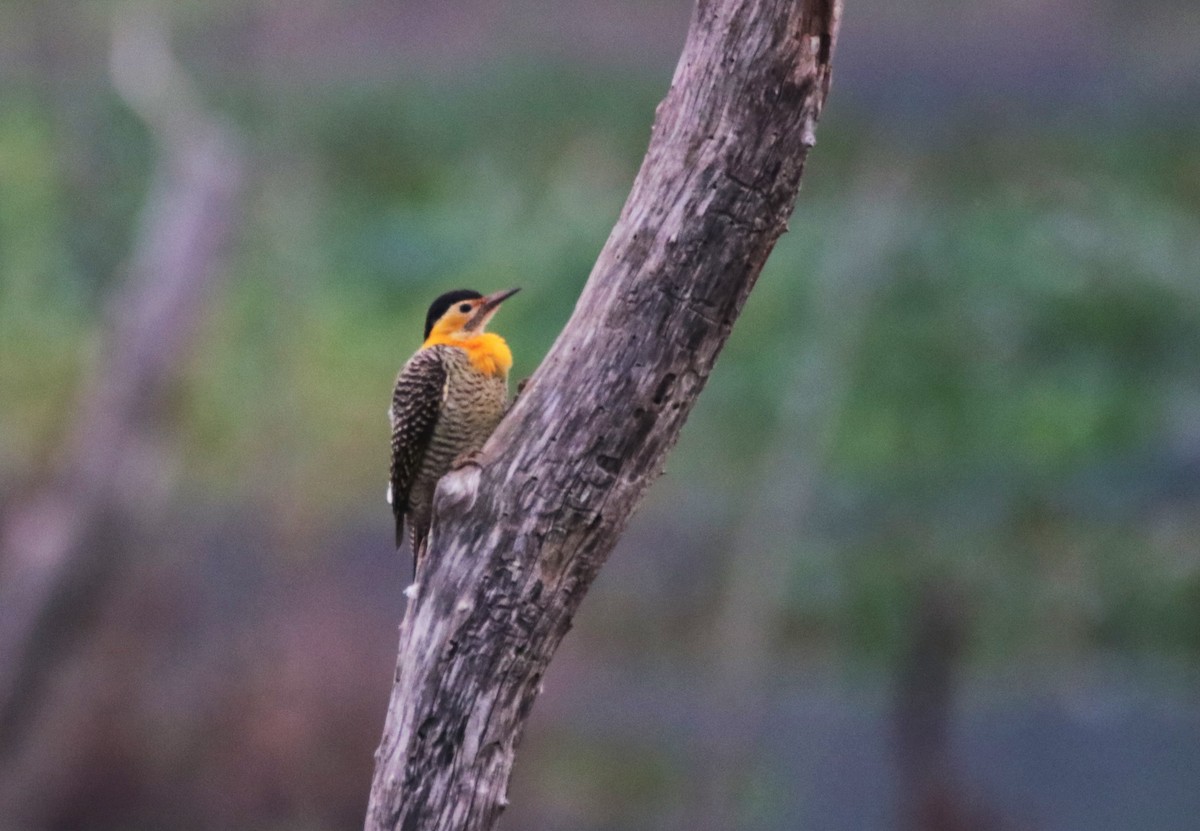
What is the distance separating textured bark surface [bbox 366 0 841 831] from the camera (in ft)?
6.41

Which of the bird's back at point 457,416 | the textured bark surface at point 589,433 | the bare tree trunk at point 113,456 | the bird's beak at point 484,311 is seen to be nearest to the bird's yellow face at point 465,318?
the bird's beak at point 484,311

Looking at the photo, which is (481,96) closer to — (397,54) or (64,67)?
(397,54)

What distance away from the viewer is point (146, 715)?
5.32 metres

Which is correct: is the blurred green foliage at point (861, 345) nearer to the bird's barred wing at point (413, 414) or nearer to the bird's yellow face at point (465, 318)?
the bird's yellow face at point (465, 318)

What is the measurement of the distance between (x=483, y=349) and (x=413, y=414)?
18cm

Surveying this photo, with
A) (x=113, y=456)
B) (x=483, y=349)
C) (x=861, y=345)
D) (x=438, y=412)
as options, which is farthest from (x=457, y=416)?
(x=113, y=456)

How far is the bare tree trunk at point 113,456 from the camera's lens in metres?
5.30

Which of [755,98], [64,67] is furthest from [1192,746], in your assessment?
[64,67]

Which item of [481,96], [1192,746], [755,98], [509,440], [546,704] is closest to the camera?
[755,98]

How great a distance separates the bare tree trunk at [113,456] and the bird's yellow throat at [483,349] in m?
2.83

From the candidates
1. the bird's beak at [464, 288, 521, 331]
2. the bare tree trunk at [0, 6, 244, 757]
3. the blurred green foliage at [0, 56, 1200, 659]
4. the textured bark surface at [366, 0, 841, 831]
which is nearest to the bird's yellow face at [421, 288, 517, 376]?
the bird's beak at [464, 288, 521, 331]

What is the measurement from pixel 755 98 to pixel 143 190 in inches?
170

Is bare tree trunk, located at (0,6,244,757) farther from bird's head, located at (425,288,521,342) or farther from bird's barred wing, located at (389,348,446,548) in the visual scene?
bird's barred wing, located at (389,348,446,548)

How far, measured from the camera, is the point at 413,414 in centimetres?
264
